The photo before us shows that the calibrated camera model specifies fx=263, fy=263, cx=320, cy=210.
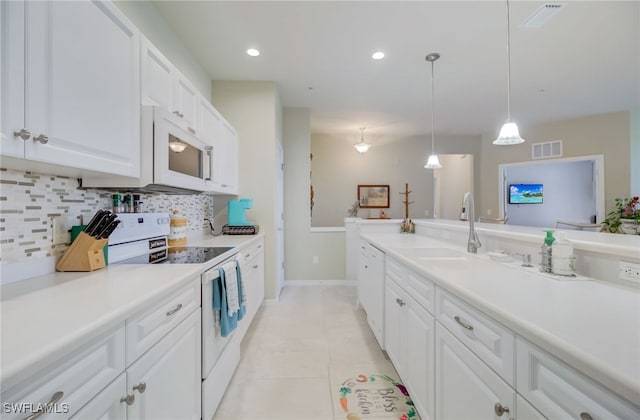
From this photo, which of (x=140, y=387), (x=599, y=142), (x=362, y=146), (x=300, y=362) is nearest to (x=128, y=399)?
(x=140, y=387)

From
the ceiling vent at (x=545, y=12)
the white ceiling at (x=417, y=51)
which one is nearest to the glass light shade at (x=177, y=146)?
the white ceiling at (x=417, y=51)

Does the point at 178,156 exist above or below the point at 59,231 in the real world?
above

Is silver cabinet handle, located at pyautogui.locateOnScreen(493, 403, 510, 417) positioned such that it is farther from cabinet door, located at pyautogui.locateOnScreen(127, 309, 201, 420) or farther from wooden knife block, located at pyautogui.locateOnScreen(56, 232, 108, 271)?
wooden knife block, located at pyautogui.locateOnScreen(56, 232, 108, 271)

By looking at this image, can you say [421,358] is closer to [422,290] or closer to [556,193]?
[422,290]

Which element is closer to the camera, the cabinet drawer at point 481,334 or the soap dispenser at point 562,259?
the cabinet drawer at point 481,334

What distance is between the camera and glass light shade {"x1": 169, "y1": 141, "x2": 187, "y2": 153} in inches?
61.4

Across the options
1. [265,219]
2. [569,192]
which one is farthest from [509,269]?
[569,192]

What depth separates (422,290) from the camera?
1.36 metres

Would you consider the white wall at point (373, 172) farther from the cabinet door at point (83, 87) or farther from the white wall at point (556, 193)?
the cabinet door at point (83, 87)

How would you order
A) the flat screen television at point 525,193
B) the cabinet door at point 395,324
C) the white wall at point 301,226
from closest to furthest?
1. the cabinet door at point 395,324
2. the white wall at point 301,226
3. the flat screen television at point 525,193

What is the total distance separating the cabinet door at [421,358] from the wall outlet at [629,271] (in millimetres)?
720

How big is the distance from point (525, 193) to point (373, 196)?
143 inches

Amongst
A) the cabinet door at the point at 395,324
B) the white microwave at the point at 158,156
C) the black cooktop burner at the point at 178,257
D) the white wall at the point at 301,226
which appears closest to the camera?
the white microwave at the point at 158,156

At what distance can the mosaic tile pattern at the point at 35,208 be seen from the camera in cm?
102
